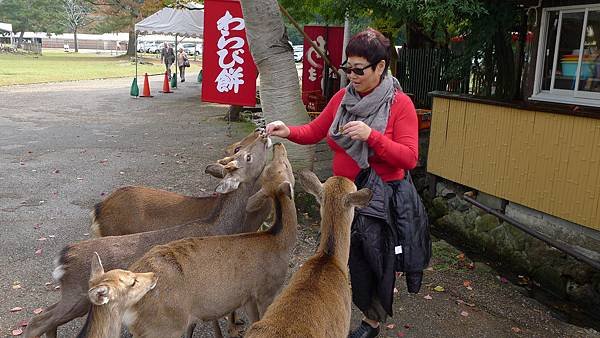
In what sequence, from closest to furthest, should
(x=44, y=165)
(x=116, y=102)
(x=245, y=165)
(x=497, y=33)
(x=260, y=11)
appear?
(x=245, y=165) < (x=260, y=11) < (x=497, y=33) < (x=44, y=165) < (x=116, y=102)

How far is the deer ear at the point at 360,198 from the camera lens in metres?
3.26

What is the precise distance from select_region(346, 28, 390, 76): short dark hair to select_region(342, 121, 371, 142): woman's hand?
1.32ft

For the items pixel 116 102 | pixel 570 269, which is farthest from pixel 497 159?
pixel 116 102

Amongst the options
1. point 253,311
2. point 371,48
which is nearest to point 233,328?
point 253,311

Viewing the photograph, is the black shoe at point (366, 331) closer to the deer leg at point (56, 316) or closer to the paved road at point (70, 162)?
the deer leg at point (56, 316)

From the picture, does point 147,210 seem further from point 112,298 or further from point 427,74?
point 427,74

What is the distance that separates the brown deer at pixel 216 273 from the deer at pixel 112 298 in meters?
0.16

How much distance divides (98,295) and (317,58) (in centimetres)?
1259

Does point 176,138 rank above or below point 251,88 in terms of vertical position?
below

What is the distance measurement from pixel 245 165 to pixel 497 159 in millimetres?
4176

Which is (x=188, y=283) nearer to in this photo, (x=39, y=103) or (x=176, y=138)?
(x=176, y=138)

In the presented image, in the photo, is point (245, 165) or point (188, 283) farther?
point (245, 165)

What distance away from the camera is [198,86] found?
2819 cm

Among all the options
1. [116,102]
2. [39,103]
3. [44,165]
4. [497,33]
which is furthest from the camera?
[116,102]
